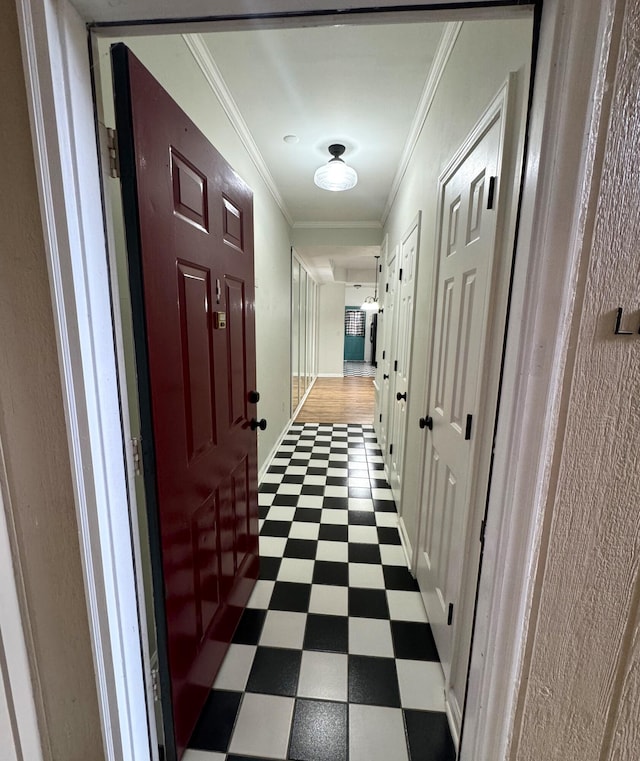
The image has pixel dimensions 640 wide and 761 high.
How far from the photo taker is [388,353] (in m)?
3.38

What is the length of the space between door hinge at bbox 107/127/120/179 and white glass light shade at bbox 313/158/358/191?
206cm

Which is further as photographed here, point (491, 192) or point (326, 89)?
point (326, 89)

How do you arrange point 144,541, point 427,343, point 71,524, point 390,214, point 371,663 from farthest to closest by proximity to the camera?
1. point 390,214
2. point 427,343
3. point 371,663
4. point 144,541
5. point 71,524

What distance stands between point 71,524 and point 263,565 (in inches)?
56.6

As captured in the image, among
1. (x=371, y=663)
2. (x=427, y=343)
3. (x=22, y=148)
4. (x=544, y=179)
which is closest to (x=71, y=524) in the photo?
(x=22, y=148)

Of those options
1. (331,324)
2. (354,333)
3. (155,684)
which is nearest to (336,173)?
(155,684)

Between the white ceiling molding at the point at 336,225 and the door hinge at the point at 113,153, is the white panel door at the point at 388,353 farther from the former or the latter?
the door hinge at the point at 113,153

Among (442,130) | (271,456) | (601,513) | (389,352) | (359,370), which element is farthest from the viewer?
(359,370)

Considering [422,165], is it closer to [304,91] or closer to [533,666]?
[304,91]

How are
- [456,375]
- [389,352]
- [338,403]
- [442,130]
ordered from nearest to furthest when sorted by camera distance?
[456,375]
[442,130]
[389,352]
[338,403]

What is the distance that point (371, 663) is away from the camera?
138 centimetres

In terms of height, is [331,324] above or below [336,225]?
below

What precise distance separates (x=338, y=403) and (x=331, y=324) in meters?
3.08

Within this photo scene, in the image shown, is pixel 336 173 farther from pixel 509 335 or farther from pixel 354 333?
pixel 354 333
